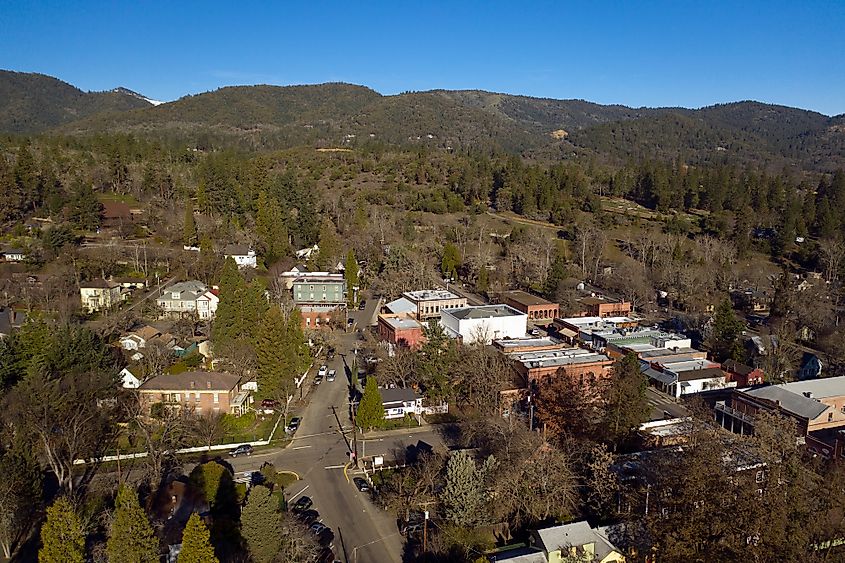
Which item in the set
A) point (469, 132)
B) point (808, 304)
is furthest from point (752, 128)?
point (808, 304)

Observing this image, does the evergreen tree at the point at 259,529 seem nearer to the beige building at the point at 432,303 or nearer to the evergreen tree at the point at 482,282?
the beige building at the point at 432,303

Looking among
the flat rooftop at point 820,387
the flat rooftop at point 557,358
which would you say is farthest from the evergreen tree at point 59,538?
the flat rooftop at point 820,387

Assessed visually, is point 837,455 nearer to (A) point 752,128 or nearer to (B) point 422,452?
(B) point 422,452

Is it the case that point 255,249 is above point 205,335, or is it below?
above

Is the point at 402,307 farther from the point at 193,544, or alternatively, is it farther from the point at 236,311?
the point at 193,544

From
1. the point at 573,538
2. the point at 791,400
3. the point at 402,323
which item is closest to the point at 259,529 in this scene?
the point at 573,538

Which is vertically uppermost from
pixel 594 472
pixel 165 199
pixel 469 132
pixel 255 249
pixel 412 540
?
pixel 469 132

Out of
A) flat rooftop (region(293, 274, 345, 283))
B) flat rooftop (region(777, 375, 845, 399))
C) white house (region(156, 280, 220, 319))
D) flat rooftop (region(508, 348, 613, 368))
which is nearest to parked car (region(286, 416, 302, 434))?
flat rooftop (region(508, 348, 613, 368))
